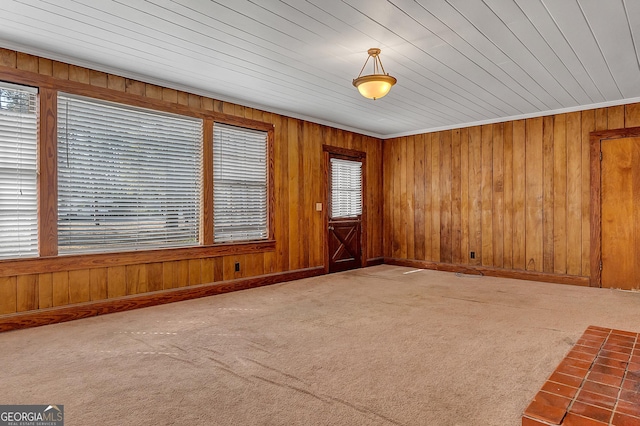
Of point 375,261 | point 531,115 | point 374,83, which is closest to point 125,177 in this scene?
point 374,83

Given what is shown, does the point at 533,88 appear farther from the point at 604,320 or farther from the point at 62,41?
the point at 62,41

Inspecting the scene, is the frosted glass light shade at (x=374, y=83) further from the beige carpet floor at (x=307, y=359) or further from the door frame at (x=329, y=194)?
the door frame at (x=329, y=194)

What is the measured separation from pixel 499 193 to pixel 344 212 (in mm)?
2611

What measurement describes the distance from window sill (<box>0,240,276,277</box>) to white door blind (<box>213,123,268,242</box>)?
15 cm

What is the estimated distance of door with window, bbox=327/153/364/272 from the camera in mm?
6605

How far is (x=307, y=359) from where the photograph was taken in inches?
106

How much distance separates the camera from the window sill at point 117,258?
11.4 feet

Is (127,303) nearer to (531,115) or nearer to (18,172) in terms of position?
(18,172)

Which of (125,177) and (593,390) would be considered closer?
(593,390)

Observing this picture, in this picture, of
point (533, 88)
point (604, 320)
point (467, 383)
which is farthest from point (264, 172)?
point (604, 320)

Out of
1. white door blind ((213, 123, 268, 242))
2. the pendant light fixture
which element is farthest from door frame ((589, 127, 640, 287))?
white door blind ((213, 123, 268, 242))

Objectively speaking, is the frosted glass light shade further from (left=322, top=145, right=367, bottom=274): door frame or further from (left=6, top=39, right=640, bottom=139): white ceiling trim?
(left=322, top=145, right=367, bottom=274): door frame

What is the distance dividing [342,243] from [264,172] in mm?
2065

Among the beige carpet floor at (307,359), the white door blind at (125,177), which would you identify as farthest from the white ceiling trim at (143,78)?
the beige carpet floor at (307,359)
